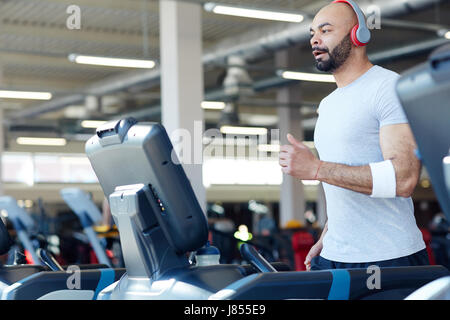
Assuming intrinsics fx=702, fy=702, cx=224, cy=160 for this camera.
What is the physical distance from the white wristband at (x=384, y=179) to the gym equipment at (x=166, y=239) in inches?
8.3

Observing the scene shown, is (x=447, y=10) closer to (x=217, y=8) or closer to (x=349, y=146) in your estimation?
(x=217, y=8)

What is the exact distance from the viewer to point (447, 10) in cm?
1152

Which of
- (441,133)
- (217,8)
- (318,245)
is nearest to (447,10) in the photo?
(217,8)

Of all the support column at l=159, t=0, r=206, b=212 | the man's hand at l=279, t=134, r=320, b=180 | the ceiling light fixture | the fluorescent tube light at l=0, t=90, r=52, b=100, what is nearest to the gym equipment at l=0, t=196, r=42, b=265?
the support column at l=159, t=0, r=206, b=212

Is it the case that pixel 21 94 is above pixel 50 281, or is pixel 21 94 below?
above

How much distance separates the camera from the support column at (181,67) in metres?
7.83

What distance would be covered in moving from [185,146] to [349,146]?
5522 mm

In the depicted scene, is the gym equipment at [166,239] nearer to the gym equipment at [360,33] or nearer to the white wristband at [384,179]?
the white wristband at [384,179]

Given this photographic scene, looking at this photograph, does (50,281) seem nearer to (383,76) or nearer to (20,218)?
(383,76)

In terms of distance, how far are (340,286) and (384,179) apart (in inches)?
11.1

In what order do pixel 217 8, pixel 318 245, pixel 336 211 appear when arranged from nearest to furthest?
1. pixel 336 211
2. pixel 318 245
3. pixel 217 8

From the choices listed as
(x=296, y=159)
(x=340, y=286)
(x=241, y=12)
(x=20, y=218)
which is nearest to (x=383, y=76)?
(x=296, y=159)

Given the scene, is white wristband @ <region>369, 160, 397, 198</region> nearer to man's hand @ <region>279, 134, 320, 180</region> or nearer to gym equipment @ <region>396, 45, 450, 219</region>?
man's hand @ <region>279, 134, 320, 180</region>

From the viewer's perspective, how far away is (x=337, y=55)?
6.58 ft
